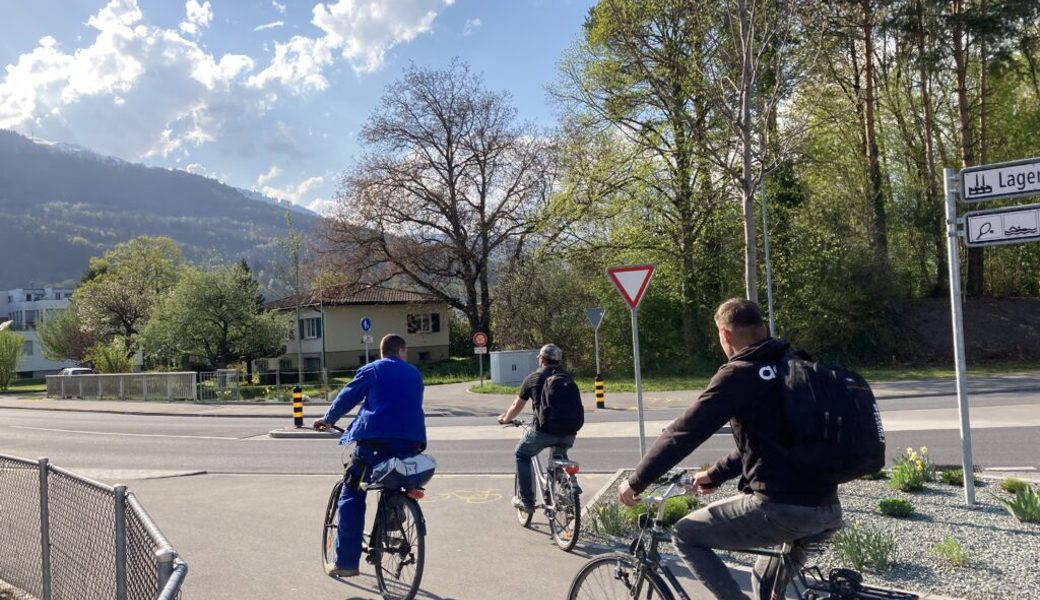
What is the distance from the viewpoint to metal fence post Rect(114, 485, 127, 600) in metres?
4.01

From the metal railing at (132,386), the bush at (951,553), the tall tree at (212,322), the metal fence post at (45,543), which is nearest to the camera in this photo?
the metal fence post at (45,543)

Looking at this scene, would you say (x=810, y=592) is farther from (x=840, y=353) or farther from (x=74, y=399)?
(x=74, y=399)

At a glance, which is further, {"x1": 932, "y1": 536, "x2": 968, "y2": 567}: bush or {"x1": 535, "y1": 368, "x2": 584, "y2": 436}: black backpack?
{"x1": 535, "y1": 368, "x2": 584, "y2": 436}: black backpack

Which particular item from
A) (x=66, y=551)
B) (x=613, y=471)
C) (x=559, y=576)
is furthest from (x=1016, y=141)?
(x=66, y=551)

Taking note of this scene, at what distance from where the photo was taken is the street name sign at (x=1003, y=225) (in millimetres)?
6840

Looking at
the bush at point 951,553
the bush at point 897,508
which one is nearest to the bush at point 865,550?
the bush at point 951,553

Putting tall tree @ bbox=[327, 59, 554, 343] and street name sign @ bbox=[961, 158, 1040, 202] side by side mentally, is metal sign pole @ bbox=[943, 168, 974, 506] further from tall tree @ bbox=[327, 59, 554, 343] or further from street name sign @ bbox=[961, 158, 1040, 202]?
tall tree @ bbox=[327, 59, 554, 343]

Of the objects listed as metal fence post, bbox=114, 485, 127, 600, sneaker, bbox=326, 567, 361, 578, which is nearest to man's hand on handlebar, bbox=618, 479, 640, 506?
metal fence post, bbox=114, 485, 127, 600

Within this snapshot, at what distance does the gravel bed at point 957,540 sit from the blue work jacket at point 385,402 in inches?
90.4

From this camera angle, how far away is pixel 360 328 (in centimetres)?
5641

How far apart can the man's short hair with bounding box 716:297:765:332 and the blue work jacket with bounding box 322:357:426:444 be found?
8.62ft

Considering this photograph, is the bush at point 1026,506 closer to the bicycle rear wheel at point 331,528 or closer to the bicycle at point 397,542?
the bicycle at point 397,542

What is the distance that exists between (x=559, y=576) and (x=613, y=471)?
533 cm

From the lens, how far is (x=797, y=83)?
1291cm
